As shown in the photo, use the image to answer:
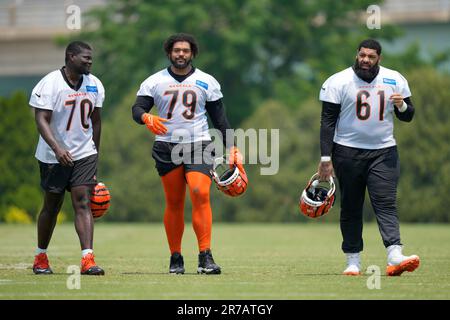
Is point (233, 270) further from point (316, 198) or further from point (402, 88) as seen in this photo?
point (402, 88)

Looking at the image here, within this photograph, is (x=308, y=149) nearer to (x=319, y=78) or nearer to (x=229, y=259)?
(x=319, y=78)

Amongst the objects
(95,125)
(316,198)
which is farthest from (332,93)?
(95,125)

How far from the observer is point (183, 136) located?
1141 cm

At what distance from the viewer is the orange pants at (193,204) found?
1130 centimetres

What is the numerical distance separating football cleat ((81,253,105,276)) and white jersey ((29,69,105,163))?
38.6 inches

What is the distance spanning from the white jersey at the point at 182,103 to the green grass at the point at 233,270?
4.39ft

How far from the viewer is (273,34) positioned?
38.6m

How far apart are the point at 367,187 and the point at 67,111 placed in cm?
294

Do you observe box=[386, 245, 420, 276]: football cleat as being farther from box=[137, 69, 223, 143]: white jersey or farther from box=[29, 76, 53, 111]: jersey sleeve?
box=[29, 76, 53, 111]: jersey sleeve

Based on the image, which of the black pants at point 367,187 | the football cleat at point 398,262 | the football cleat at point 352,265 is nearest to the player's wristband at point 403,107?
the black pants at point 367,187

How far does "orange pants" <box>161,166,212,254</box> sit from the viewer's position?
11.3 metres

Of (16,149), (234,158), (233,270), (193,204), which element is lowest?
(233,270)

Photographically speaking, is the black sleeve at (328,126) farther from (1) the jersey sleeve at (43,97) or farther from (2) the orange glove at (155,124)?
(1) the jersey sleeve at (43,97)

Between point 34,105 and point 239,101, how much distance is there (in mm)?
26098
